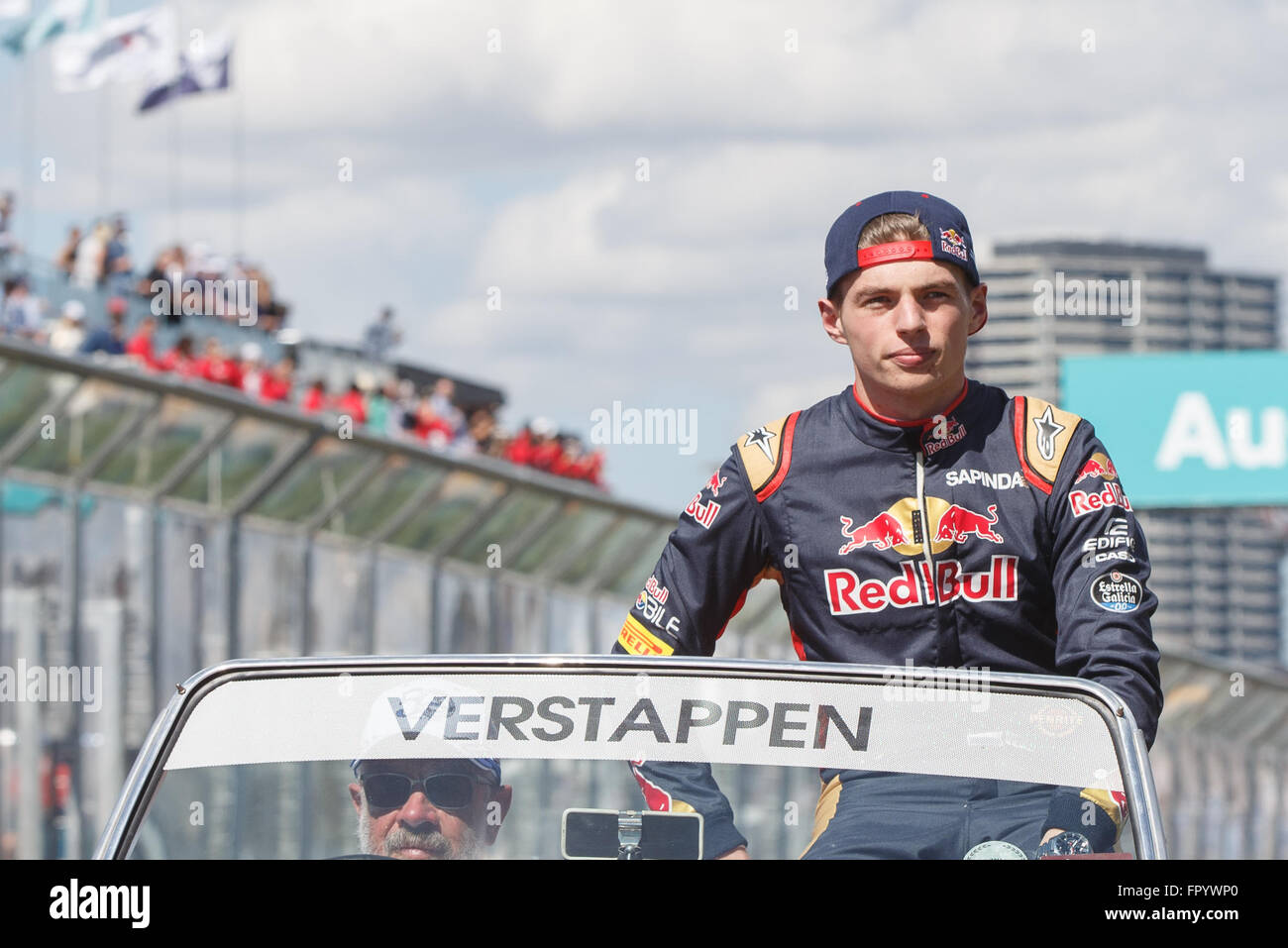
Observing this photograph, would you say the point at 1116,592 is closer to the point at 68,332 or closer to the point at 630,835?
the point at 630,835

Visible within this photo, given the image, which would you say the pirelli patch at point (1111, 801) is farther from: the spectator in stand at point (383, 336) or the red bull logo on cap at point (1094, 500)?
the spectator in stand at point (383, 336)

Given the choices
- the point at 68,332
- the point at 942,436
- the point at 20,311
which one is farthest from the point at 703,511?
the point at 20,311

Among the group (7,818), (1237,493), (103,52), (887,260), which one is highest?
(103,52)

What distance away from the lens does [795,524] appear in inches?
142

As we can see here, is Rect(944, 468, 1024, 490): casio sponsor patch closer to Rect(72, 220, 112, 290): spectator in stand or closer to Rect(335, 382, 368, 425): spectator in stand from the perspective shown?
Rect(335, 382, 368, 425): spectator in stand

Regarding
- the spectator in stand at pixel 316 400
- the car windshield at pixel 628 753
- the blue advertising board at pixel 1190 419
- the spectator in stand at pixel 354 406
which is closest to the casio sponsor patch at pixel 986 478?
the car windshield at pixel 628 753

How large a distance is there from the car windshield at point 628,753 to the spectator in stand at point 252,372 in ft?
40.3

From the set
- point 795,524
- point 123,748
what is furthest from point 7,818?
point 795,524

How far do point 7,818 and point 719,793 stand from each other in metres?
9.86

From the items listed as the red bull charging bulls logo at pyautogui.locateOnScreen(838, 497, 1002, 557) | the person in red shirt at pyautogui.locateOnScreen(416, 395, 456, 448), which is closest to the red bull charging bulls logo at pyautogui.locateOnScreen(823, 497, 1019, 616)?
the red bull charging bulls logo at pyautogui.locateOnScreen(838, 497, 1002, 557)

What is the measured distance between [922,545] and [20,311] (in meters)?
13.2
